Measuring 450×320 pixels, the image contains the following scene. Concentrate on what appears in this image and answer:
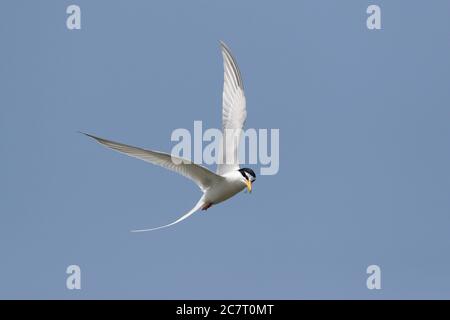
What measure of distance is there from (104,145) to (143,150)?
569 millimetres

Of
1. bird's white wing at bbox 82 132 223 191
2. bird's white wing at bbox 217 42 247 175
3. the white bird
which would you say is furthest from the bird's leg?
bird's white wing at bbox 217 42 247 175

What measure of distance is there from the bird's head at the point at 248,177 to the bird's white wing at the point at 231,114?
87 centimetres

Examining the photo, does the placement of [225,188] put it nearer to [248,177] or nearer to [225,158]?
[248,177]

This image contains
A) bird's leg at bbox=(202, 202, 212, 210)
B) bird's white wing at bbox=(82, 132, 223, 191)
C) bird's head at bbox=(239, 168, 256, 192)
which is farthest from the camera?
bird's leg at bbox=(202, 202, 212, 210)

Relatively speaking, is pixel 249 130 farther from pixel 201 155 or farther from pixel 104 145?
pixel 104 145

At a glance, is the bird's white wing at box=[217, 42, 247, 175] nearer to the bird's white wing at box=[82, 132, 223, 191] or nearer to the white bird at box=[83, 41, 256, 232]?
the white bird at box=[83, 41, 256, 232]

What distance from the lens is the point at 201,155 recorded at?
11.8m

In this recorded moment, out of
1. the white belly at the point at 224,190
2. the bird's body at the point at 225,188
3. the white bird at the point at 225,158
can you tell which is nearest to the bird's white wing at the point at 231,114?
the white bird at the point at 225,158

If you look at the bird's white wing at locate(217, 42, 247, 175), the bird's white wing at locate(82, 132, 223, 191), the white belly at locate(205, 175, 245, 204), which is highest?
the bird's white wing at locate(217, 42, 247, 175)

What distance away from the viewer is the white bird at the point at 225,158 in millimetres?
10086

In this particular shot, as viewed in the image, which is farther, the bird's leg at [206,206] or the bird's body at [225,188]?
the bird's leg at [206,206]

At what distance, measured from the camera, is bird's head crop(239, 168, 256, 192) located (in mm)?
10734

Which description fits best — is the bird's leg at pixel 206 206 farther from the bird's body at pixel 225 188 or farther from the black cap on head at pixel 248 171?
the black cap on head at pixel 248 171

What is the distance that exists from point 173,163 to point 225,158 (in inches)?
62.1
